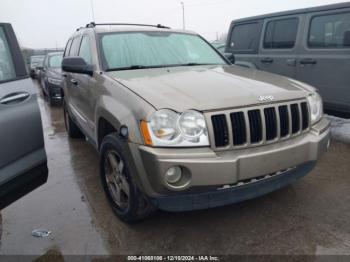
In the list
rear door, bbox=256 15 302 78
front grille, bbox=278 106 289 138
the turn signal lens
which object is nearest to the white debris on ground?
rear door, bbox=256 15 302 78

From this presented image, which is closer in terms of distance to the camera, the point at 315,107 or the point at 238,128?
the point at 238,128

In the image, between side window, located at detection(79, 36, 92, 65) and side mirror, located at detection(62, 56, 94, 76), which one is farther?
side window, located at detection(79, 36, 92, 65)

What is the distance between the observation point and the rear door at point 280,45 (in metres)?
5.37

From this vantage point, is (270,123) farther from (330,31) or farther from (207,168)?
(330,31)

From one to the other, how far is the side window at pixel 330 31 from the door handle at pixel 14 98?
421 cm

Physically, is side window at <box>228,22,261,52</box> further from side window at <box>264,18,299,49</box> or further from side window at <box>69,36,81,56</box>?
side window at <box>69,36,81,56</box>

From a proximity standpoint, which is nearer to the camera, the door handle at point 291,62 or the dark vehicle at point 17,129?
the dark vehicle at point 17,129

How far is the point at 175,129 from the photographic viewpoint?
2.37 meters

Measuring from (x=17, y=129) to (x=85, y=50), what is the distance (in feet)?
6.61

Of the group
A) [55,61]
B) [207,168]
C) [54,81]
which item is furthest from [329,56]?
[55,61]

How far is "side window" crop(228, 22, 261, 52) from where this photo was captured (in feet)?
20.0

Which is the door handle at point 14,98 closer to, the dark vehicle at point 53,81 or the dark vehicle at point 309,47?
the dark vehicle at point 309,47

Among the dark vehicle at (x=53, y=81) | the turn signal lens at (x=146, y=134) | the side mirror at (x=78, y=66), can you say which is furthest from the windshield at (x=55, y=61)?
the turn signal lens at (x=146, y=134)

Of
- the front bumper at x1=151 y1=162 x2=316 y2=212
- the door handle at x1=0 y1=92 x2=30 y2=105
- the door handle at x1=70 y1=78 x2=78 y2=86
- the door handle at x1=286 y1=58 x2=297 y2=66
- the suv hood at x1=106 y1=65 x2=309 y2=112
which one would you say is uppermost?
the door handle at x1=0 y1=92 x2=30 y2=105
